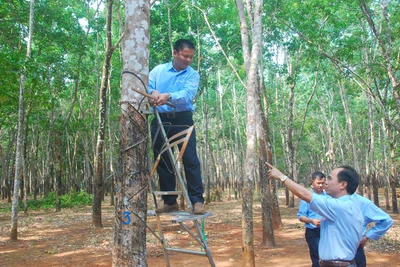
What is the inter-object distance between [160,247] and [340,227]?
6264mm

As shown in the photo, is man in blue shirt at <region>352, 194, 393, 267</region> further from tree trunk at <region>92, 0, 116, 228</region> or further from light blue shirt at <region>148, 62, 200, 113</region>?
tree trunk at <region>92, 0, 116, 228</region>

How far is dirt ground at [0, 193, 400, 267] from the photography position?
7246 millimetres

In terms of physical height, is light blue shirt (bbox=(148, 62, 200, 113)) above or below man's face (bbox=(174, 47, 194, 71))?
below

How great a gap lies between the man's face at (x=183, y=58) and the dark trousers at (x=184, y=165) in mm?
465

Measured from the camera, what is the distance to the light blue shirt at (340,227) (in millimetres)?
2723

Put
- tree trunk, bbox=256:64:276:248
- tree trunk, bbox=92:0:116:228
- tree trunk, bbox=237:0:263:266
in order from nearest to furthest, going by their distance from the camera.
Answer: tree trunk, bbox=237:0:263:266 < tree trunk, bbox=256:64:276:248 < tree trunk, bbox=92:0:116:228

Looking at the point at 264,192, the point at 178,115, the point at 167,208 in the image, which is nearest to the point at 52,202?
the point at 264,192

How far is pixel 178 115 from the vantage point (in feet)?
10.6

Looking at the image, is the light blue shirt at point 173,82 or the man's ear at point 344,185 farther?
the light blue shirt at point 173,82

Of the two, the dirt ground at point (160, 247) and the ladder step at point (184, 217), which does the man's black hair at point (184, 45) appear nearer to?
the ladder step at point (184, 217)

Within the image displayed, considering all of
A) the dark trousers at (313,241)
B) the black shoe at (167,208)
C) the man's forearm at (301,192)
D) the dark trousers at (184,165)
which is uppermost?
the dark trousers at (184,165)

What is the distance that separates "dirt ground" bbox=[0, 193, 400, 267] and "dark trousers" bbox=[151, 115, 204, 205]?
3.70 meters

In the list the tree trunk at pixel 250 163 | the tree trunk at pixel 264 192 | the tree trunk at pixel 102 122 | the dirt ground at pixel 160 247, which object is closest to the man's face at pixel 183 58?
the tree trunk at pixel 250 163

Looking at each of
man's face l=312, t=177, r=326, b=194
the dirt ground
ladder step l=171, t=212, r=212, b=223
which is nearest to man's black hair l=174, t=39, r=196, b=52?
ladder step l=171, t=212, r=212, b=223
